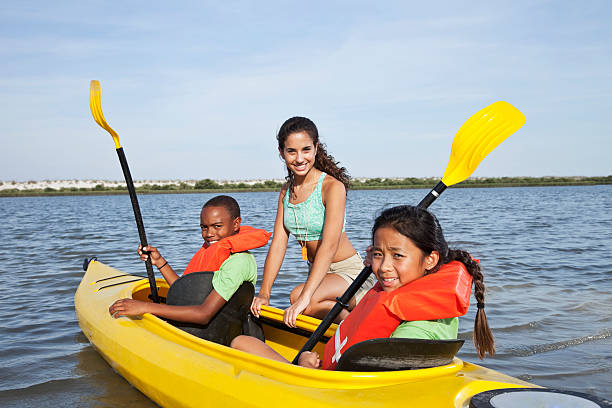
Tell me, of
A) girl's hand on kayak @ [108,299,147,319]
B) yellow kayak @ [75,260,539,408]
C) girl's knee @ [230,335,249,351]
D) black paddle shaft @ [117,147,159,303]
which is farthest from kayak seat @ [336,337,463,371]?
black paddle shaft @ [117,147,159,303]

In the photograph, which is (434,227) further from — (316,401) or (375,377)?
(316,401)

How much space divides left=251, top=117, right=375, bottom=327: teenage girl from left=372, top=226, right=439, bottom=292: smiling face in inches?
39.2

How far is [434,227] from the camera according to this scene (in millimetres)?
2354

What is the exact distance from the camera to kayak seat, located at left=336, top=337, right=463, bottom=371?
2182mm

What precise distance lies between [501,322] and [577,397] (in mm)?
3560

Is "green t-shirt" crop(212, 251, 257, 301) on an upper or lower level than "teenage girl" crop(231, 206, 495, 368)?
lower

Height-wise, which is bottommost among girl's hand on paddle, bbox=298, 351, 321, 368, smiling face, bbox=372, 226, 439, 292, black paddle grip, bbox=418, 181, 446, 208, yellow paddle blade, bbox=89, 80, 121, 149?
girl's hand on paddle, bbox=298, 351, 321, 368

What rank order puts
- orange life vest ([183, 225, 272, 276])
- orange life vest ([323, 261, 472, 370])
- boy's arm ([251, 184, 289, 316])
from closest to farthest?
orange life vest ([323, 261, 472, 370]) < orange life vest ([183, 225, 272, 276]) < boy's arm ([251, 184, 289, 316])

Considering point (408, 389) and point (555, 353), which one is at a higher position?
point (408, 389)

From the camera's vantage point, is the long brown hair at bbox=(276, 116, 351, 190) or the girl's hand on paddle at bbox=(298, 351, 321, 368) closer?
the girl's hand on paddle at bbox=(298, 351, 321, 368)

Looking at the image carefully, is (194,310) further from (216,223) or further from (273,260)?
(273,260)

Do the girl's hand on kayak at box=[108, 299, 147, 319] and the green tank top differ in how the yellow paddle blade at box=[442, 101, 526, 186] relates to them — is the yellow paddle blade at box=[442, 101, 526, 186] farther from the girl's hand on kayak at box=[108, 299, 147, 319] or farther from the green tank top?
the girl's hand on kayak at box=[108, 299, 147, 319]

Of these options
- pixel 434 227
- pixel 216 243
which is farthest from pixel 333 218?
pixel 434 227

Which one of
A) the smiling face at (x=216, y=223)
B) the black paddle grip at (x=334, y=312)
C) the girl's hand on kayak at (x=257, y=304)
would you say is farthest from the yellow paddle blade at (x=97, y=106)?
the black paddle grip at (x=334, y=312)
